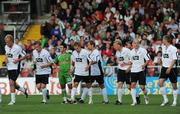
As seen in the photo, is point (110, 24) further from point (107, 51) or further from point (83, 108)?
point (83, 108)

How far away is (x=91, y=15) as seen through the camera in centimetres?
3712

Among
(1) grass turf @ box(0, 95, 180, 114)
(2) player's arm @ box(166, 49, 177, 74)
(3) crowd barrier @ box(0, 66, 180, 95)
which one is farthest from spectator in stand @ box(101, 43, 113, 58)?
(2) player's arm @ box(166, 49, 177, 74)

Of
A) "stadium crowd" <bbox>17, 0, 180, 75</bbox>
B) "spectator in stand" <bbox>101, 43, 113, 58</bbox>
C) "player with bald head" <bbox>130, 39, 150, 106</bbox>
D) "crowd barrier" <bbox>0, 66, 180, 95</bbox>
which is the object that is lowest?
"crowd barrier" <bbox>0, 66, 180, 95</bbox>

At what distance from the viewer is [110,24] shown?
35562 millimetres

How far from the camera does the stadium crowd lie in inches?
Result: 1329

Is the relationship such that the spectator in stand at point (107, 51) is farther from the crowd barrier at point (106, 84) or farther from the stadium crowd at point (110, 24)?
the crowd barrier at point (106, 84)

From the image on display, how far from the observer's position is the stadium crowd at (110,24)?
3375 centimetres

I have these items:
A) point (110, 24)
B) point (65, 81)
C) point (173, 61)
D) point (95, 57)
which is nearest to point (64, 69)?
point (65, 81)

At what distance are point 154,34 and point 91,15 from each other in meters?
3.68

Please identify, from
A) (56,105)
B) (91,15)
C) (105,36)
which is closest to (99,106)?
(56,105)

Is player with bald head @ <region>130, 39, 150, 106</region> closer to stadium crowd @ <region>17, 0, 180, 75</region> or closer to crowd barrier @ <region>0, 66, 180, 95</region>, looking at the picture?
crowd barrier @ <region>0, 66, 180, 95</region>

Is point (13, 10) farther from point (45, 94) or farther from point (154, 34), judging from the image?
point (45, 94)

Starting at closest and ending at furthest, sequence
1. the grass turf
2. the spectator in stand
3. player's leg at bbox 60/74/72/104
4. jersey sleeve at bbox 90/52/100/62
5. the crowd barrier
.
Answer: the grass turf < jersey sleeve at bbox 90/52/100/62 < player's leg at bbox 60/74/72/104 < the crowd barrier < the spectator in stand

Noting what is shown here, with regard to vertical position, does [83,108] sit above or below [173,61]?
below
